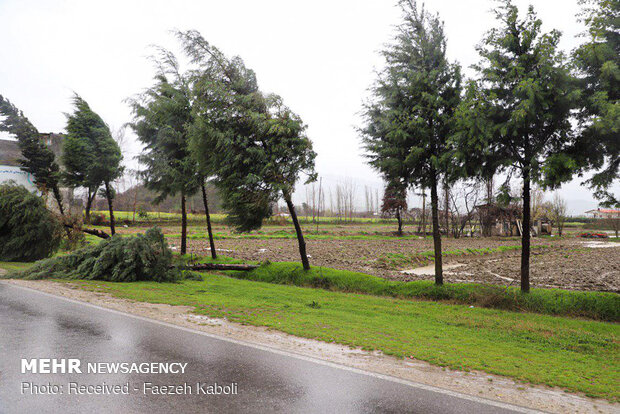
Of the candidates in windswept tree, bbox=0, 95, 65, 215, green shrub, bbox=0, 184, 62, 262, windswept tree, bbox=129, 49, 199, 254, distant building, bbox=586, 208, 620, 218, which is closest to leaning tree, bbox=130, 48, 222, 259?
windswept tree, bbox=129, 49, 199, 254

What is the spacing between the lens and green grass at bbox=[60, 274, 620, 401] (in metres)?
6.11

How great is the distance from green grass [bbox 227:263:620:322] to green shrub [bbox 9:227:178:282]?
5.27m

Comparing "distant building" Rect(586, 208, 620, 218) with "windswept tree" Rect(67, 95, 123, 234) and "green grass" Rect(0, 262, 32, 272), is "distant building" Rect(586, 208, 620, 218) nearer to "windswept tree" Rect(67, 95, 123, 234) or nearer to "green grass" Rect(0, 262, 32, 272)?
"windswept tree" Rect(67, 95, 123, 234)

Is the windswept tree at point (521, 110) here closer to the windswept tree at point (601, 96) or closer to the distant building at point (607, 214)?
the windswept tree at point (601, 96)

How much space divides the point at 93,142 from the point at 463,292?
23811mm

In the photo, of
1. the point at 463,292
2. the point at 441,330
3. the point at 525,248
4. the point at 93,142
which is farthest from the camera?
the point at 93,142

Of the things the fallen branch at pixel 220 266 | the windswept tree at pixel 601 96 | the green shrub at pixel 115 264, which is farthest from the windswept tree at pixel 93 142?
the windswept tree at pixel 601 96

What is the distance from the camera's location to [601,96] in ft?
32.6

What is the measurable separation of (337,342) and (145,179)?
63.9ft

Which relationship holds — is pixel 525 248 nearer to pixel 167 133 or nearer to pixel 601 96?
pixel 601 96

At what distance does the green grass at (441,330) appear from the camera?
241 inches

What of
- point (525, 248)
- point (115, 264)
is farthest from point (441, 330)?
point (115, 264)

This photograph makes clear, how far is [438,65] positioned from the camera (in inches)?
568

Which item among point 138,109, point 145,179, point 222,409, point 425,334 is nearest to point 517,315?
point 425,334
